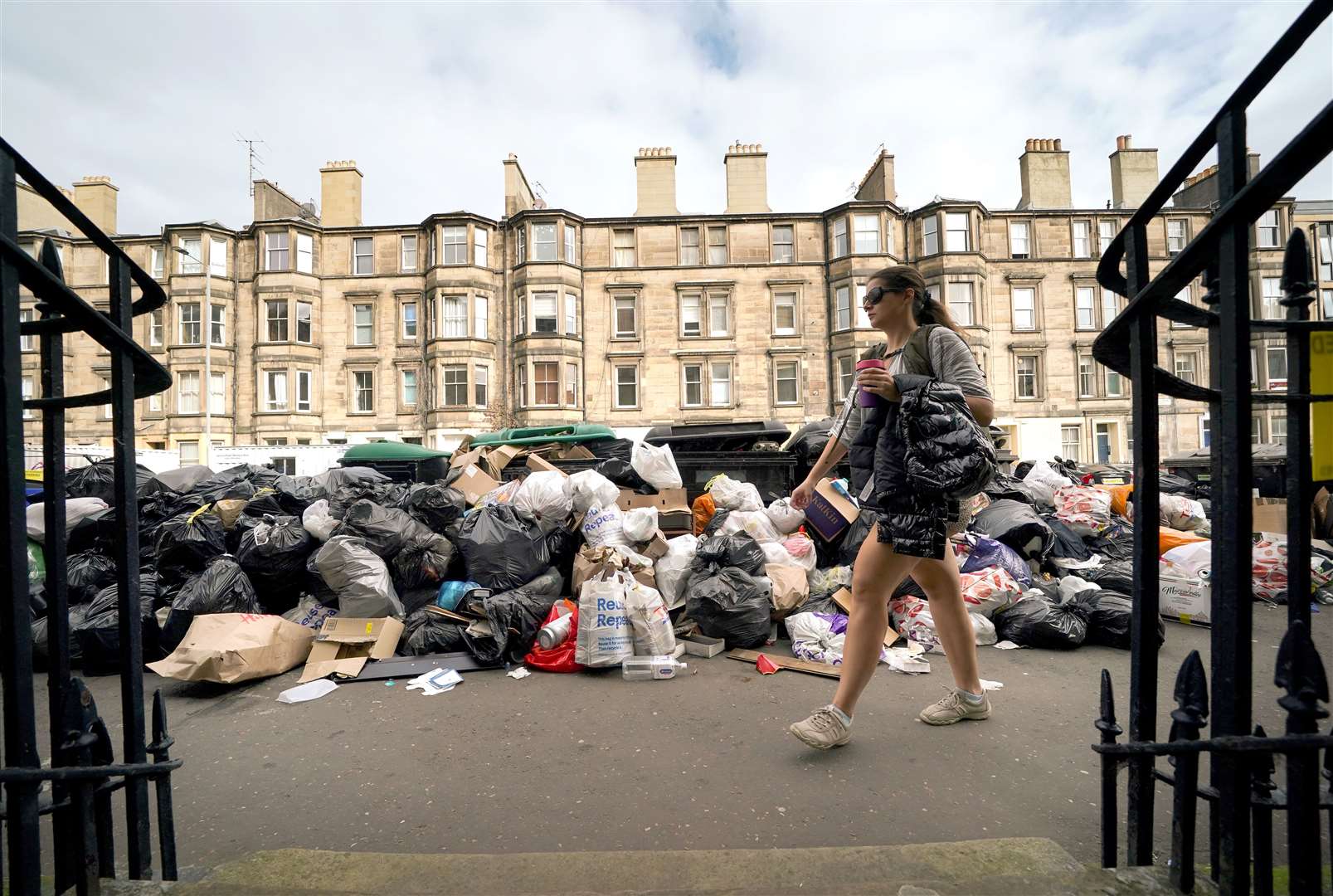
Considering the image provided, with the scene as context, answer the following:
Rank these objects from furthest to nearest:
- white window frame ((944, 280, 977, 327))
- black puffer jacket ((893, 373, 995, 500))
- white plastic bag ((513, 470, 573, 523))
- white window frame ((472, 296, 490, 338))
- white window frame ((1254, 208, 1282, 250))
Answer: white window frame ((1254, 208, 1282, 250)) → white window frame ((944, 280, 977, 327)) → white window frame ((472, 296, 490, 338)) → white plastic bag ((513, 470, 573, 523)) → black puffer jacket ((893, 373, 995, 500))

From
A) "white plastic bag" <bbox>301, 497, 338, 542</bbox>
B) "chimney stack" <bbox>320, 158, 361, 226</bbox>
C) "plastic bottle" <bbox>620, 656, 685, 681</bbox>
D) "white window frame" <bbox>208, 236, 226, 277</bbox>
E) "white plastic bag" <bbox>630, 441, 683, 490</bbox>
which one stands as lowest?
"plastic bottle" <bbox>620, 656, 685, 681</bbox>

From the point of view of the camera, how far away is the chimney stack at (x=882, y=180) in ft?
86.3

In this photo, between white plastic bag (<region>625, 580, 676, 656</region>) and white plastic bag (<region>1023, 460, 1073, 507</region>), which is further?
white plastic bag (<region>1023, 460, 1073, 507</region>)

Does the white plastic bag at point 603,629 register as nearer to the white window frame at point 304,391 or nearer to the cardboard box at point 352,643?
the cardboard box at point 352,643

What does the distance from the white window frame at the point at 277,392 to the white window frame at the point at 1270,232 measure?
40.1 m

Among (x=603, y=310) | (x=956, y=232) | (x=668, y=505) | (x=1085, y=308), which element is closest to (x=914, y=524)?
(x=668, y=505)

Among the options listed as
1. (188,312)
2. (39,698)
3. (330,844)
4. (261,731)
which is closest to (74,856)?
(330,844)

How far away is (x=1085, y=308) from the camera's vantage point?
27281 millimetres

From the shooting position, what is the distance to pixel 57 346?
1588mm

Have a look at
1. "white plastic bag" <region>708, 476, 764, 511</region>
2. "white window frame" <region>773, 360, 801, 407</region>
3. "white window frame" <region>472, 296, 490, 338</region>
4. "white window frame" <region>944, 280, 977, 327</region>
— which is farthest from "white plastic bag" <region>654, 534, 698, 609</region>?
"white window frame" <region>944, 280, 977, 327</region>

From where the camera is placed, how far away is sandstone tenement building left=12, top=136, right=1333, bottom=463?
25375 mm

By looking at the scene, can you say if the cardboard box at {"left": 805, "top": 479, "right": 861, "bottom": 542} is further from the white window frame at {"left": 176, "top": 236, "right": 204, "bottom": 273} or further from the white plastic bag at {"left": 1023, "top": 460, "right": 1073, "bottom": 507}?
the white window frame at {"left": 176, "top": 236, "right": 204, "bottom": 273}

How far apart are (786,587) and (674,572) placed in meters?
0.77

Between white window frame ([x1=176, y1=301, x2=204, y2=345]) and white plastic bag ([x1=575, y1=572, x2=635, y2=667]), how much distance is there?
28.2 metres
